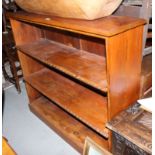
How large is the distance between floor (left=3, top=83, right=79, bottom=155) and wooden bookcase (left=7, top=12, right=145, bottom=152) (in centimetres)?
9

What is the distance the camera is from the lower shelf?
1.94m

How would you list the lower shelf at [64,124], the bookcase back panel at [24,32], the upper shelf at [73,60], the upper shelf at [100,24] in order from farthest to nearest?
the bookcase back panel at [24,32] < the lower shelf at [64,124] < the upper shelf at [73,60] < the upper shelf at [100,24]

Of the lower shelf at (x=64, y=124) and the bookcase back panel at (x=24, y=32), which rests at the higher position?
the bookcase back panel at (x=24, y=32)

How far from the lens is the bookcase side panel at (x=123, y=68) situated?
1232 mm

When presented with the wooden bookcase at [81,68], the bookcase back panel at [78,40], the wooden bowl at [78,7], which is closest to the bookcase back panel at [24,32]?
the wooden bookcase at [81,68]

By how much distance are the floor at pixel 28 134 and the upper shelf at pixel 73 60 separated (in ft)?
2.80

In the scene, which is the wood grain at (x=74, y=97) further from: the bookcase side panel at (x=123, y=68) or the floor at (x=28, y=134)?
the floor at (x=28, y=134)

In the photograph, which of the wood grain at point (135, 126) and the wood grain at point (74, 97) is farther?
the wood grain at point (74, 97)

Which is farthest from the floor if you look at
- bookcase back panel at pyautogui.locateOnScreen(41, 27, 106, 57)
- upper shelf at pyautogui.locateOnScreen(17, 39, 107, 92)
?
bookcase back panel at pyautogui.locateOnScreen(41, 27, 106, 57)

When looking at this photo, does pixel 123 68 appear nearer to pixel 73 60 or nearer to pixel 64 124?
pixel 73 60

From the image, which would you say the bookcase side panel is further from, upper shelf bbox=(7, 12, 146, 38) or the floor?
the floor

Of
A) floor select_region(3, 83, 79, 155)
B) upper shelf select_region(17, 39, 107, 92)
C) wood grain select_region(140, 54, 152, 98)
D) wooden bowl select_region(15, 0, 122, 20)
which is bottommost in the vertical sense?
floor select_region(3, 83, 79, 155)

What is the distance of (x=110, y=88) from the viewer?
1.30m

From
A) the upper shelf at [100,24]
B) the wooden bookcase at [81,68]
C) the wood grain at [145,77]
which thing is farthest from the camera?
the wood grain at [145,77]
